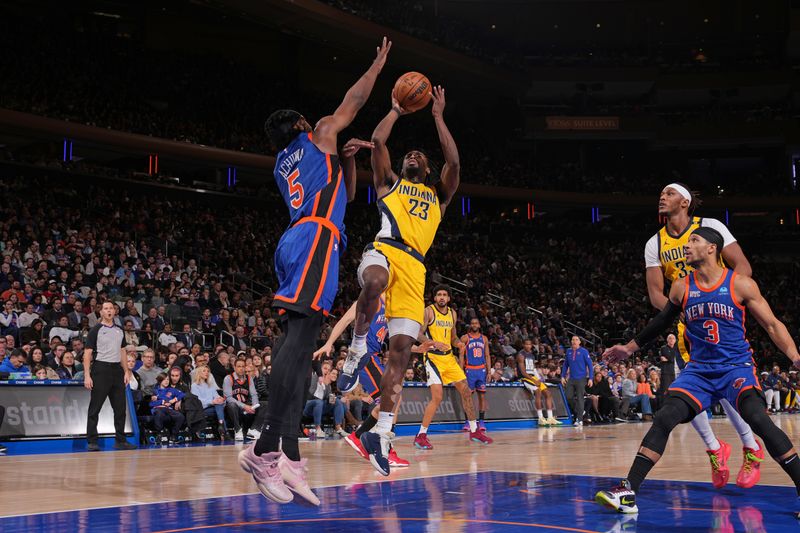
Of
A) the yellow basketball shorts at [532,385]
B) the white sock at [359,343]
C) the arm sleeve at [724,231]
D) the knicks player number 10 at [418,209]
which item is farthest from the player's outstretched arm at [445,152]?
the yellow basketball shorts at [532,385]

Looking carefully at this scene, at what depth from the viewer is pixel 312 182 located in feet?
16.3

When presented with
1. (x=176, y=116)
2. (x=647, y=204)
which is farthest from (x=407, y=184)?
(x=647, y=204)

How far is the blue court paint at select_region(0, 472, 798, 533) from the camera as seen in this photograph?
184 inches

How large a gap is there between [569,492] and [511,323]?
20750mm

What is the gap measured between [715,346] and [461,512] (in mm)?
2170

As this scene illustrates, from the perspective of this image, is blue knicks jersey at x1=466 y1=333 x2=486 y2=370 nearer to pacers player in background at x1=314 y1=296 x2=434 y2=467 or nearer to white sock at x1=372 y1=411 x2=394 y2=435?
pacers player in background at x1=314 y1=296 x2=434 y2=467

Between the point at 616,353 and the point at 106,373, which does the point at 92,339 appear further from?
the point at 616,353

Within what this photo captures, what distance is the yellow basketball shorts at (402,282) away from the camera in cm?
726

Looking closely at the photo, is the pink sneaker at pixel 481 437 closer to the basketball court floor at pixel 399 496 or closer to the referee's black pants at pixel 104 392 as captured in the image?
the basketball court floor at pixel 399 496

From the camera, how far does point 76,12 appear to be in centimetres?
3025

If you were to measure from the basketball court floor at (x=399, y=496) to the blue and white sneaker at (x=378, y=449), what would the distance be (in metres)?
0.18

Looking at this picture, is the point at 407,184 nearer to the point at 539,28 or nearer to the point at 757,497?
the point at 757,497

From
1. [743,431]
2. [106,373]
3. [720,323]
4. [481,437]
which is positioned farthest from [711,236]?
[106,373]

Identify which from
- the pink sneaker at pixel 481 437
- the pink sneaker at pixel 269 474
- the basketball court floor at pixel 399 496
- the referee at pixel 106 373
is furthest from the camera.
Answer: the pink sneaker at pixel 481 437
